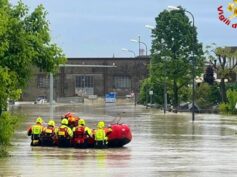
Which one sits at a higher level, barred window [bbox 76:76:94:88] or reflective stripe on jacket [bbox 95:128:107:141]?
barred window [bbox 76:76:94:88]

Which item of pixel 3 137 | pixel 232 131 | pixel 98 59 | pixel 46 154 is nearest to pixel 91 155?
pixel 46 154

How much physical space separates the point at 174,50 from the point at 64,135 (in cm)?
5564

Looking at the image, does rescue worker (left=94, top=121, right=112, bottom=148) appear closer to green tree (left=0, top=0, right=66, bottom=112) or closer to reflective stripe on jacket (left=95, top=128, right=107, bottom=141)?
reflective stripe on jacket (left=95, top=128, right=107, bottom=141)

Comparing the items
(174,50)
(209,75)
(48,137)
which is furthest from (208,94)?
(48,137)

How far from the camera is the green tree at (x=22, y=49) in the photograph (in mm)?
20750

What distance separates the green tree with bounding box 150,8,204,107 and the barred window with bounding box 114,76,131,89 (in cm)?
6680

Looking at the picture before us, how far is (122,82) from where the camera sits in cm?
14925

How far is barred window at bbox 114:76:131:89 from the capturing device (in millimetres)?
149125

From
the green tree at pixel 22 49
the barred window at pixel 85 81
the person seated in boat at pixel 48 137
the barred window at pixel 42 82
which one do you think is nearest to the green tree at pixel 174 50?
the person seated in boat at pixel 48 137

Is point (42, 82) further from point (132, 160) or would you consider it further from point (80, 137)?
point (132, 160)

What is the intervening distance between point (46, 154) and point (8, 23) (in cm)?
463

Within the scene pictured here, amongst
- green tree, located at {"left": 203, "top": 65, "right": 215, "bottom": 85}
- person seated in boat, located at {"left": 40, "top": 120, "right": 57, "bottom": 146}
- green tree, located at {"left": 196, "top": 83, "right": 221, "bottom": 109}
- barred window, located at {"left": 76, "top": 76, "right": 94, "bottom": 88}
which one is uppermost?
barred window, located at {"left": 76, "top": 76, "right": 94, "bottom": 88}

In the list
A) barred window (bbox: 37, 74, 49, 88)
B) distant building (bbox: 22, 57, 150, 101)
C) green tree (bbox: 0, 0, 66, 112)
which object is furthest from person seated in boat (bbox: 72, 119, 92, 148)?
distant building (bbox: 22, 57, 150, 101)

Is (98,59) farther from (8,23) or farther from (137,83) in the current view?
(8,23)
